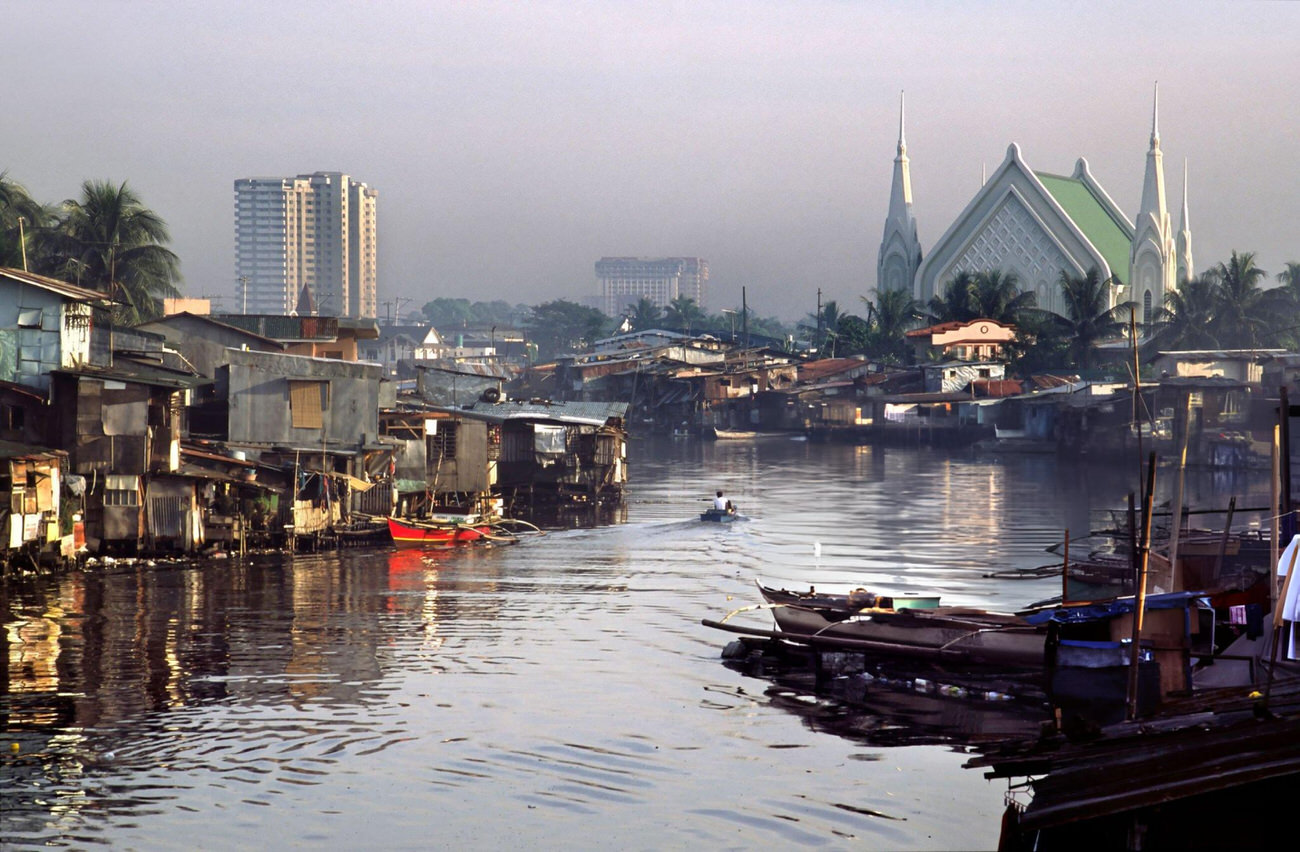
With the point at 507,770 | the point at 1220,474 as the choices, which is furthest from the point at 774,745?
the point at 1220,474

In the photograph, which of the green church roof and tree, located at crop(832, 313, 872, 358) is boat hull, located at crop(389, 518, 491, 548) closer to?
tree, located at crop(832, 313, 872, 358)

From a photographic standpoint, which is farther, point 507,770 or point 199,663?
point 199,663

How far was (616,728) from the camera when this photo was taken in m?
14.8

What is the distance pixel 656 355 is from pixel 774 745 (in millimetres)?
66933

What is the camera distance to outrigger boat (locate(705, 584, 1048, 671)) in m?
16.1

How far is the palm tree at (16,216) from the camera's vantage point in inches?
1571

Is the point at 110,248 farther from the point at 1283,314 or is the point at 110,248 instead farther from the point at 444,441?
the point at 1283,314

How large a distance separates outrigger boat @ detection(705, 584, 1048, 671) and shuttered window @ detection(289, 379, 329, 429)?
14.9 m

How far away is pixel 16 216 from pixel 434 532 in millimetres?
22507

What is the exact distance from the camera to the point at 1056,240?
83.8 metres

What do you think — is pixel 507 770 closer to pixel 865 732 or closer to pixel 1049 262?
pixel 865 732

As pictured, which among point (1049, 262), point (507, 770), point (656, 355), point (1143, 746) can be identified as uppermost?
point (1049, 262)

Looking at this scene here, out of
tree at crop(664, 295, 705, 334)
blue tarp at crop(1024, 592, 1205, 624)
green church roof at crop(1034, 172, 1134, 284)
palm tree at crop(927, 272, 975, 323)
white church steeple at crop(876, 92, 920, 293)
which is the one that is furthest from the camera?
tree at crop(664, 295, 705, 334)

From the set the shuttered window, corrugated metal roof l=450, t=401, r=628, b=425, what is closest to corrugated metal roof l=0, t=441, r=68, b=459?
the shuttered window
